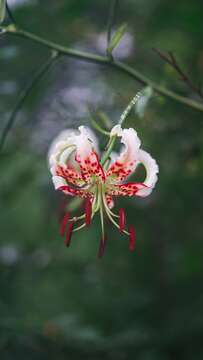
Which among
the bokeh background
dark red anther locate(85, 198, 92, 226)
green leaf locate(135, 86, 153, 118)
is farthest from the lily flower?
the bokeh background

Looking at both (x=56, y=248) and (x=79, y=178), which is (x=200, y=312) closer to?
(x=56, y=248)

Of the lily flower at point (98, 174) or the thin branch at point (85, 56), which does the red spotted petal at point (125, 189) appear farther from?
the thin branch at point (85, 56)

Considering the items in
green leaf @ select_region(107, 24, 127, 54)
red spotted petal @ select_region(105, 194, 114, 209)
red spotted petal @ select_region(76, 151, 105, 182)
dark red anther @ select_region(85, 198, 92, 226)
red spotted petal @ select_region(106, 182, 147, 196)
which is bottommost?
red spotted petal @ select_region(105, 194, 114, 209)

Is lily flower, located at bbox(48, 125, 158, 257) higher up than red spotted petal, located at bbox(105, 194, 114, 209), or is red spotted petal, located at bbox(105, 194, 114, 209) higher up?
lily flower, located at bbox(48, 125, 158, 257)

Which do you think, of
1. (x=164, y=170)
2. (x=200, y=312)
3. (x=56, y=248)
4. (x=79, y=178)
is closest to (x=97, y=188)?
(x=79, y=178)

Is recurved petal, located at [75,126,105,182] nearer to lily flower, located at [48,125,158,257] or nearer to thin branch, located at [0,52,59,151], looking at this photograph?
lily flower, located at [48,125,158,257]

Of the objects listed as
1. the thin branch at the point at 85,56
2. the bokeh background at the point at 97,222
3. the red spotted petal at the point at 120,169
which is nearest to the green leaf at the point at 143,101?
the thin branch at the point at 85,56
